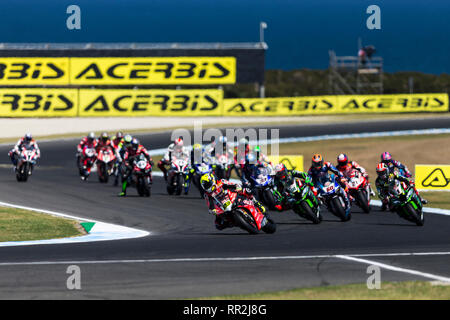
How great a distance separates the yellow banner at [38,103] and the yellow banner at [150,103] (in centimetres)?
70

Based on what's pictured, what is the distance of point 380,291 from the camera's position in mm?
11852

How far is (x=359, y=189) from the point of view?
22.3 meters

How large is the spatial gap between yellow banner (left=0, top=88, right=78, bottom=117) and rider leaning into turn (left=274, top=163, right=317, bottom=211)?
123 feet

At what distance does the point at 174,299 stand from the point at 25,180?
780 inches

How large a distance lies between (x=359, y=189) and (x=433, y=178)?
6.50 metres

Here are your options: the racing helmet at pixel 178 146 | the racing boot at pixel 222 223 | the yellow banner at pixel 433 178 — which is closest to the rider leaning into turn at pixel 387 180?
the racing boot at pixel 222 223

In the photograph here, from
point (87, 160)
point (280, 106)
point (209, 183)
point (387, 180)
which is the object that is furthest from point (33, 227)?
point (280, 106)

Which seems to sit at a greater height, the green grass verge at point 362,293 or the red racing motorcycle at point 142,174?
the red racing motorcycle at point 142,174

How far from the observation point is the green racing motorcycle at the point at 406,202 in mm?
19688

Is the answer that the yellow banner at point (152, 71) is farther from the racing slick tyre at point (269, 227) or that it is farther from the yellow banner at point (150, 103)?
the racing slick tyre at point (269, 227)

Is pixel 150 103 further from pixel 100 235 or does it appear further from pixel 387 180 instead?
pixel 100 235
